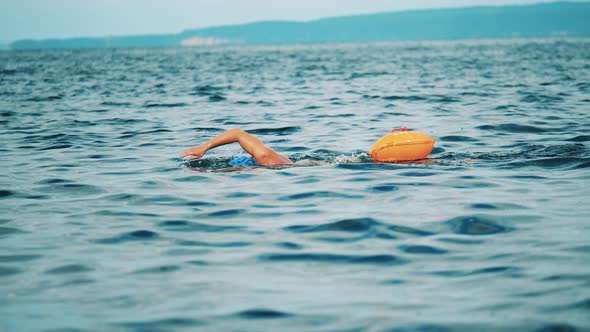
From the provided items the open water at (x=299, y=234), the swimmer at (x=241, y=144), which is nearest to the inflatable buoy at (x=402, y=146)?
the open water at (x=299, y=234)

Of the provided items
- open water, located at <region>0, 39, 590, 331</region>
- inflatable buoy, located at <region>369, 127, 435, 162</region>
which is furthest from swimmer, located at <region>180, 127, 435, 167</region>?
open water, located at <region>0, 39, 590, 331</region>

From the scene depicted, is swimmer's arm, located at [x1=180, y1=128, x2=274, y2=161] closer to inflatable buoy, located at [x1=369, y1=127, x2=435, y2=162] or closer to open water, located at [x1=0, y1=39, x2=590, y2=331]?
open water, located at [x1=0, y1=39, x2=590, y2=331]

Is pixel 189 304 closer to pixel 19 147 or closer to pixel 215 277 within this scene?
pixel 215 277

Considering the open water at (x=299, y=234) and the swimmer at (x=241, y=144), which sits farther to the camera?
the swimmer at (x=241, y=144)

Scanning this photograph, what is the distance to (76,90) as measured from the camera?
2570 cm

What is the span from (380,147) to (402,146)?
32 centimetres

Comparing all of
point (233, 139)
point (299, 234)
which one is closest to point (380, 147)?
point (233, 139)

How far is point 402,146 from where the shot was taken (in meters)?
9.07

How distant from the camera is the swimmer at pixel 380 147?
29.6ft

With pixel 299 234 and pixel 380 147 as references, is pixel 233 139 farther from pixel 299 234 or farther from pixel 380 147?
pixel 299 234

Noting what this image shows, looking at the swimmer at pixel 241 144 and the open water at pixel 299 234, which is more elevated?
the swimmer at pixel 241 144

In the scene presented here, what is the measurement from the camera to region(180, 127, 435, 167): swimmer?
9008mm

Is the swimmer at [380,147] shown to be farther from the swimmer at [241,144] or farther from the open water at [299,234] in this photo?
the open water at [299,234]

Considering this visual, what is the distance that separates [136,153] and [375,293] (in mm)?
7505
